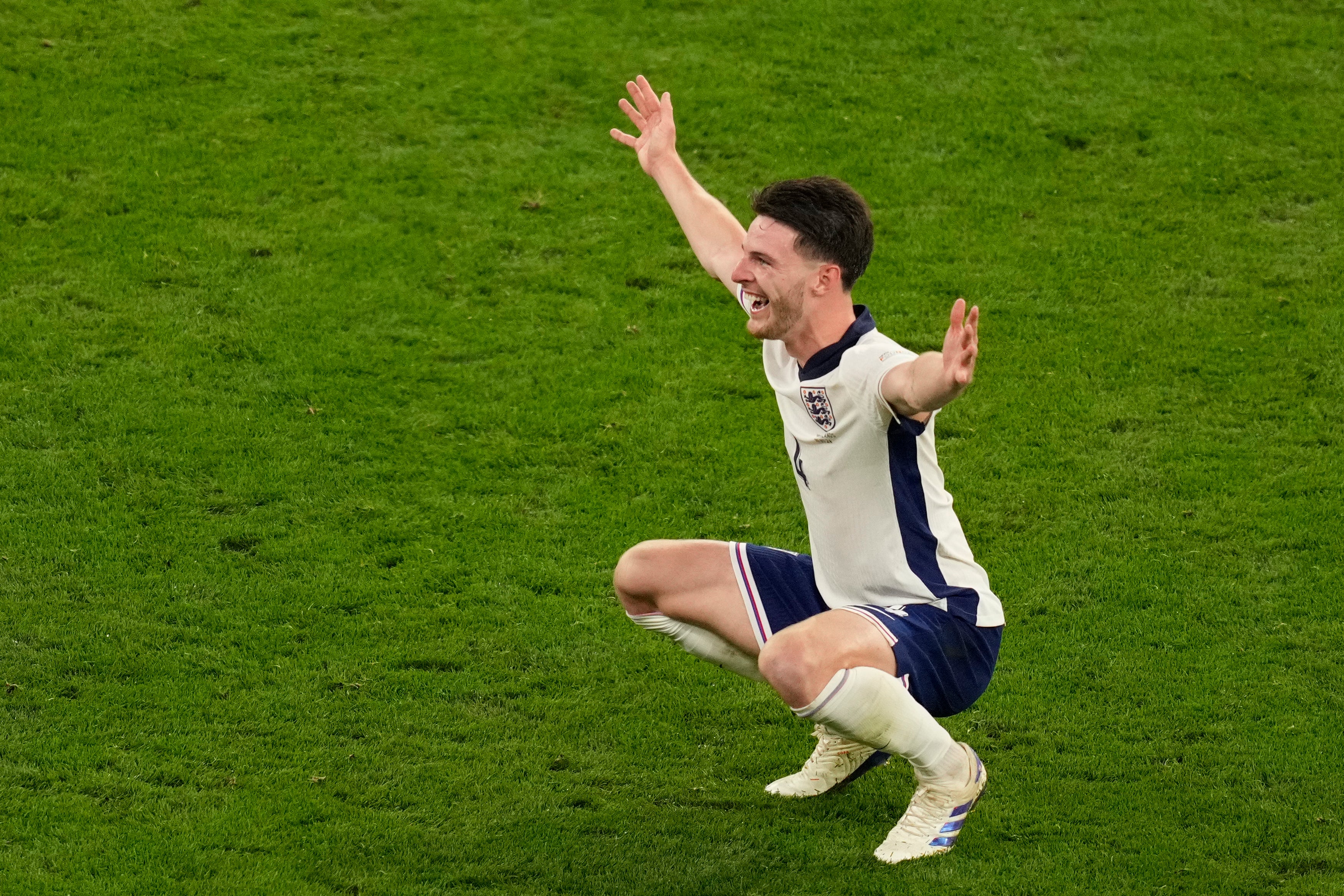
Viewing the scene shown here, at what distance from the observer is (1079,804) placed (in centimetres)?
462

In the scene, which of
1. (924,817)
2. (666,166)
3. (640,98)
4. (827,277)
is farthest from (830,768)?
(640,98)

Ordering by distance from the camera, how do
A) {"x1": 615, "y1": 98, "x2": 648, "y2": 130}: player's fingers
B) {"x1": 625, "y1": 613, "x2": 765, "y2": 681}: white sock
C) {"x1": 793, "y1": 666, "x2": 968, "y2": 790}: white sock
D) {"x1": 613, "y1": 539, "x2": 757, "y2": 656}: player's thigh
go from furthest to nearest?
{"x1": 615, "y1": 98, "x2": 648, "y2": 130}: player's fingers → {"x1": 625, "y1": 613, "x2": 765, "y2": 681}: white sock → {"x1": 613, "y1": 539, "x2": 757, "y2": 656}: player's thigh → {"x1": 793, "y1": 666, "x2": 968, "y2": 790}: white sock

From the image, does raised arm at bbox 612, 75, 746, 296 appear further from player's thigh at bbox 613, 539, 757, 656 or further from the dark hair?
player's thigh at bbox 613, 539, 757, 656

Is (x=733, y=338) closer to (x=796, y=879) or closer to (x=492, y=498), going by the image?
(x=492, y=498)

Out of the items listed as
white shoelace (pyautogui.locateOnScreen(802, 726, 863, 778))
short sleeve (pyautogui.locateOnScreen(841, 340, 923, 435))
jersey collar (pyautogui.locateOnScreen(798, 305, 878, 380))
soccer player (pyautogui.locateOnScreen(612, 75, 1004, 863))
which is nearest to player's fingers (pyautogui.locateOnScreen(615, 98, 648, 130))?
soccer player (pyautogui.locateOnScreen(612, 75, 1004, 863))

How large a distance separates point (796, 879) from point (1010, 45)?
6.62m

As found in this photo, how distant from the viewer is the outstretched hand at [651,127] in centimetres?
502

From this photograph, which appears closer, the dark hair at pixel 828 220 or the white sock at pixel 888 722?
the white sock at pixel 888 722

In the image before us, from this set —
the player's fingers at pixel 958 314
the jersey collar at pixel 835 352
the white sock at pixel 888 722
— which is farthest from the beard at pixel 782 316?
the white sock at pixel 888 722

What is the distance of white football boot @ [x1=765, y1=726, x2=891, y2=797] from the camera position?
15.3ft

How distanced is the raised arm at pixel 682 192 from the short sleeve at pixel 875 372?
616 mm

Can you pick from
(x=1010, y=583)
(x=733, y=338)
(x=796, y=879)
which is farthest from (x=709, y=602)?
(x=733, y=338)

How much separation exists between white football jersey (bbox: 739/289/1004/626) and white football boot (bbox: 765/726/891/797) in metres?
0.54

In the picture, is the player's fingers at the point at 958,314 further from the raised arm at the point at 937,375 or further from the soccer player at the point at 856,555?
the soccer player at the point at 856,555
